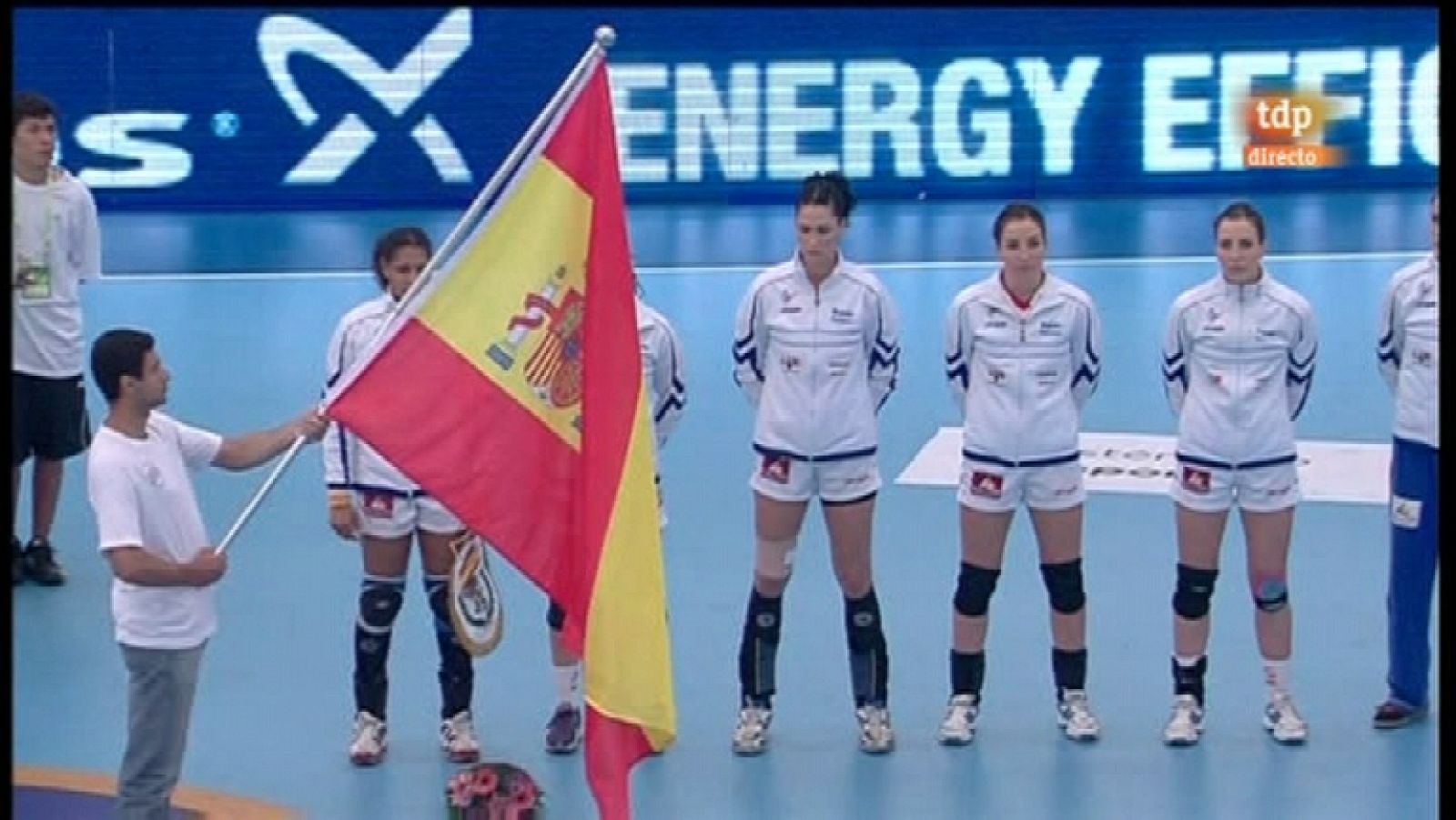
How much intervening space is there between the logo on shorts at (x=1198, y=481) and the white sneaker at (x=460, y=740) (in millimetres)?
2594

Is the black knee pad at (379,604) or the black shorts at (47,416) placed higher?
the black shorts at (47,416)

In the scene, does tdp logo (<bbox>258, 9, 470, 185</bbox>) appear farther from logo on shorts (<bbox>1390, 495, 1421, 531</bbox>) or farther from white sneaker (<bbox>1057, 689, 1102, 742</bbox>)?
logo on shorts (<bbox>1390, 495, 1421, 531</bbox>)

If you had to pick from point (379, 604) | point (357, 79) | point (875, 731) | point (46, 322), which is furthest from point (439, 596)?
point (357, 79)

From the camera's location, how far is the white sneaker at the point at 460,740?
9.05 m

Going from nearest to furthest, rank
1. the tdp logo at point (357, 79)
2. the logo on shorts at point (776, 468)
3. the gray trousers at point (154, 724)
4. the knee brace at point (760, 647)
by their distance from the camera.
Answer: the gray trousers at point (154, 724)
the logo on shorts at point (776, 468)
the knee brace at point (760, 647)
the tdp logo at point (357, 79)

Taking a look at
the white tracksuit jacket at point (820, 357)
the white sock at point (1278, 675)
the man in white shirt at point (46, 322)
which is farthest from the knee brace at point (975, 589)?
the man in white shirt at point (46, 322)

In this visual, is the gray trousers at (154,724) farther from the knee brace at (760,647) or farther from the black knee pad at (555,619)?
the knee brace at (760,647)

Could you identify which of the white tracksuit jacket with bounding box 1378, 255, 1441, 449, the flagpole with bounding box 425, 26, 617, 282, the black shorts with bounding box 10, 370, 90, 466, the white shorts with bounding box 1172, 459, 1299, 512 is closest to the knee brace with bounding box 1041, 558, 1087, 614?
the white shorts with bounding box 1172, 459, 1299, 512

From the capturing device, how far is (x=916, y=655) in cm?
1023

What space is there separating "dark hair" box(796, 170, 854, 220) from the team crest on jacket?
1567mm

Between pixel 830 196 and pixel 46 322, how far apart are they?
3.77 m

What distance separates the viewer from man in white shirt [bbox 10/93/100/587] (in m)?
10.9

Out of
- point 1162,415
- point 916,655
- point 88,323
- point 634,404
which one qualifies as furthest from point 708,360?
point 634,404

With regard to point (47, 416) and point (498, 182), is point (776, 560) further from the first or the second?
point (47, 416)
